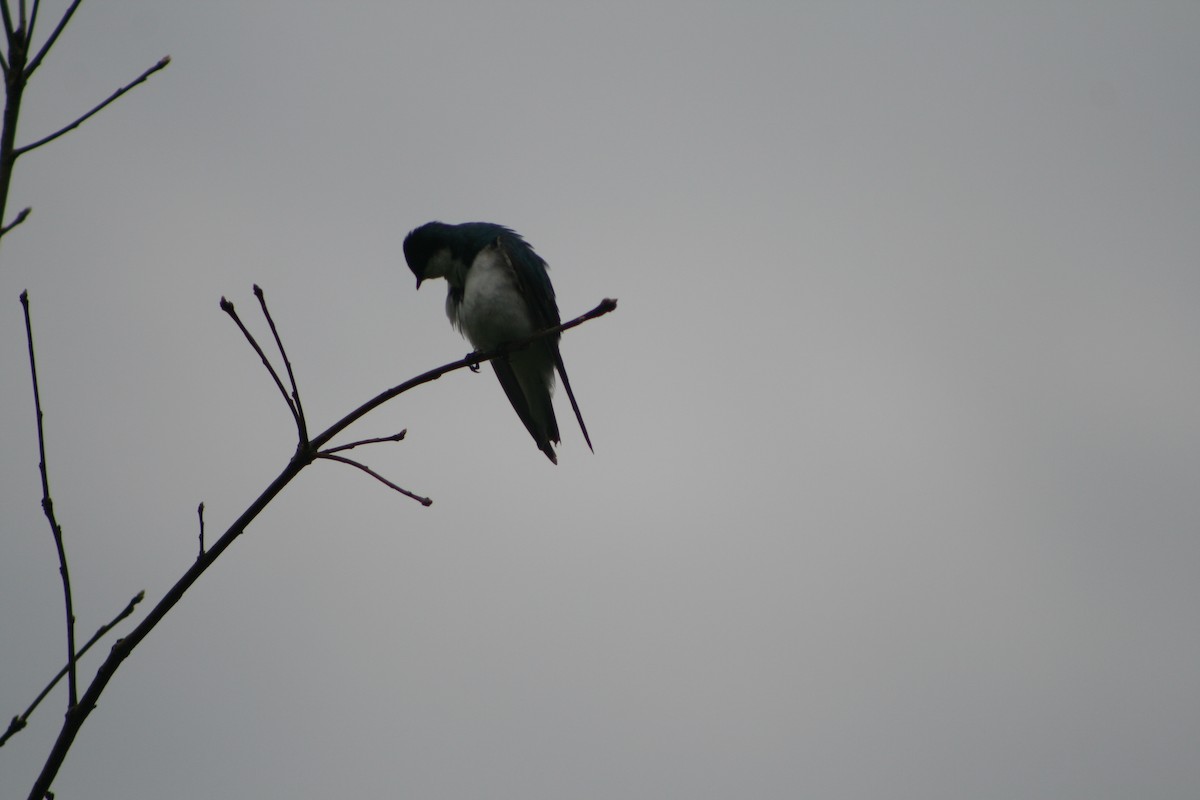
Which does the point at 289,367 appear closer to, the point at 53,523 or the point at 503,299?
the point at 53,523

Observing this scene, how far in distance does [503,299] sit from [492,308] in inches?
4.4

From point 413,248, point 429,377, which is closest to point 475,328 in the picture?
point 413,248

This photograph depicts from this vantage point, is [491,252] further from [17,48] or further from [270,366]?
[17,48]

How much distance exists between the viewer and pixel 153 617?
2.35 m

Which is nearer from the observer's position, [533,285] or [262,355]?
[262,355]

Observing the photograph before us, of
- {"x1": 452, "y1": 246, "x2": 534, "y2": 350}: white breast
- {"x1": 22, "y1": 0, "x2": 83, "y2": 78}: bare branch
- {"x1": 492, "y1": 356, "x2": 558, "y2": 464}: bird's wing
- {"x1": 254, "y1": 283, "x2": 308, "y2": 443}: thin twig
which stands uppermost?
{"x1": 452, "y1": 246, "x2": 534, "y2": 350}: white breast

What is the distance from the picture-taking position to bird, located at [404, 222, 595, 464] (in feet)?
25.6

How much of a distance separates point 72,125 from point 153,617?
3.73 feet

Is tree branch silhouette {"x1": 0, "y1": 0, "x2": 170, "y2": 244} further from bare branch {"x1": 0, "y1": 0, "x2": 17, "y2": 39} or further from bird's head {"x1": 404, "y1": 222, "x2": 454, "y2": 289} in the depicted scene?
bird's head {"x1": 404, "y1": 222, "x2": 454, "y2": 289}

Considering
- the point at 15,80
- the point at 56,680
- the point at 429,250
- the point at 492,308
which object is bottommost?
the point at 56,680

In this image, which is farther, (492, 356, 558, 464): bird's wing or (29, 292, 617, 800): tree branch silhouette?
(492, 356, 558, 464): bird's wing

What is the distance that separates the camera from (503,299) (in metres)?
7.79

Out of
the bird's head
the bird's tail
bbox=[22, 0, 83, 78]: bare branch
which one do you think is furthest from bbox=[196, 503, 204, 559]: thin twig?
the bird's head

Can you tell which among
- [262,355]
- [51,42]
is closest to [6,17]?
[51,42]
